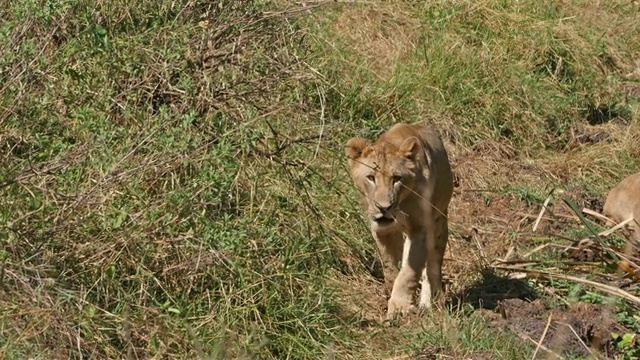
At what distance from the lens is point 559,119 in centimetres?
1127

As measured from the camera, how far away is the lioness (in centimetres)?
717

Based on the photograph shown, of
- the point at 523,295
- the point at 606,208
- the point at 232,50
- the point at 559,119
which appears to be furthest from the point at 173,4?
the point at 559,119

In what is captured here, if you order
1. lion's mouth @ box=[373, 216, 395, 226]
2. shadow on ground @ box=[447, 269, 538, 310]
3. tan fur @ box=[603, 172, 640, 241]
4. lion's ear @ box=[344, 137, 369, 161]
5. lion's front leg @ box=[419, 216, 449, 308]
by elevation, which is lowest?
tan fur @ box=[603, 172, 640, 241]

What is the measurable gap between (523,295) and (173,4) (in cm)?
268

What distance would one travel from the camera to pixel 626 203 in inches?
372

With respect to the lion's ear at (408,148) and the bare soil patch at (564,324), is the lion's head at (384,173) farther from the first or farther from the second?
the bare soil patch at (564,324)

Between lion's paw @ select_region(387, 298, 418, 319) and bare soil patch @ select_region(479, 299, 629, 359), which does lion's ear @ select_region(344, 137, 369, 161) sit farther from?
bare soil patch @ select_region(479, 299, 629, 359)

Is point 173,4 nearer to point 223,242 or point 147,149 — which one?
point 147,149

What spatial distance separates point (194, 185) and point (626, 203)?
3.87 m

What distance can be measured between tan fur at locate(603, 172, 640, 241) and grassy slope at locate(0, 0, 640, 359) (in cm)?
52

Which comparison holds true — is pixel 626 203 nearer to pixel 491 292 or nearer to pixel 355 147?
pixel 491 292

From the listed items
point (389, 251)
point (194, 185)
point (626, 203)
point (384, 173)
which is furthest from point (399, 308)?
point (626, 203)

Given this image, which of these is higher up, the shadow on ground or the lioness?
the lioness

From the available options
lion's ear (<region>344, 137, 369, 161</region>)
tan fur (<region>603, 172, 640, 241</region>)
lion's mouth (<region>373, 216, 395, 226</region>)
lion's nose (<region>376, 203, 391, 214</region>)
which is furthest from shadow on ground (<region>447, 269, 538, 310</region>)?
tan fur (<region>603, 172, 640, 241</region>)
